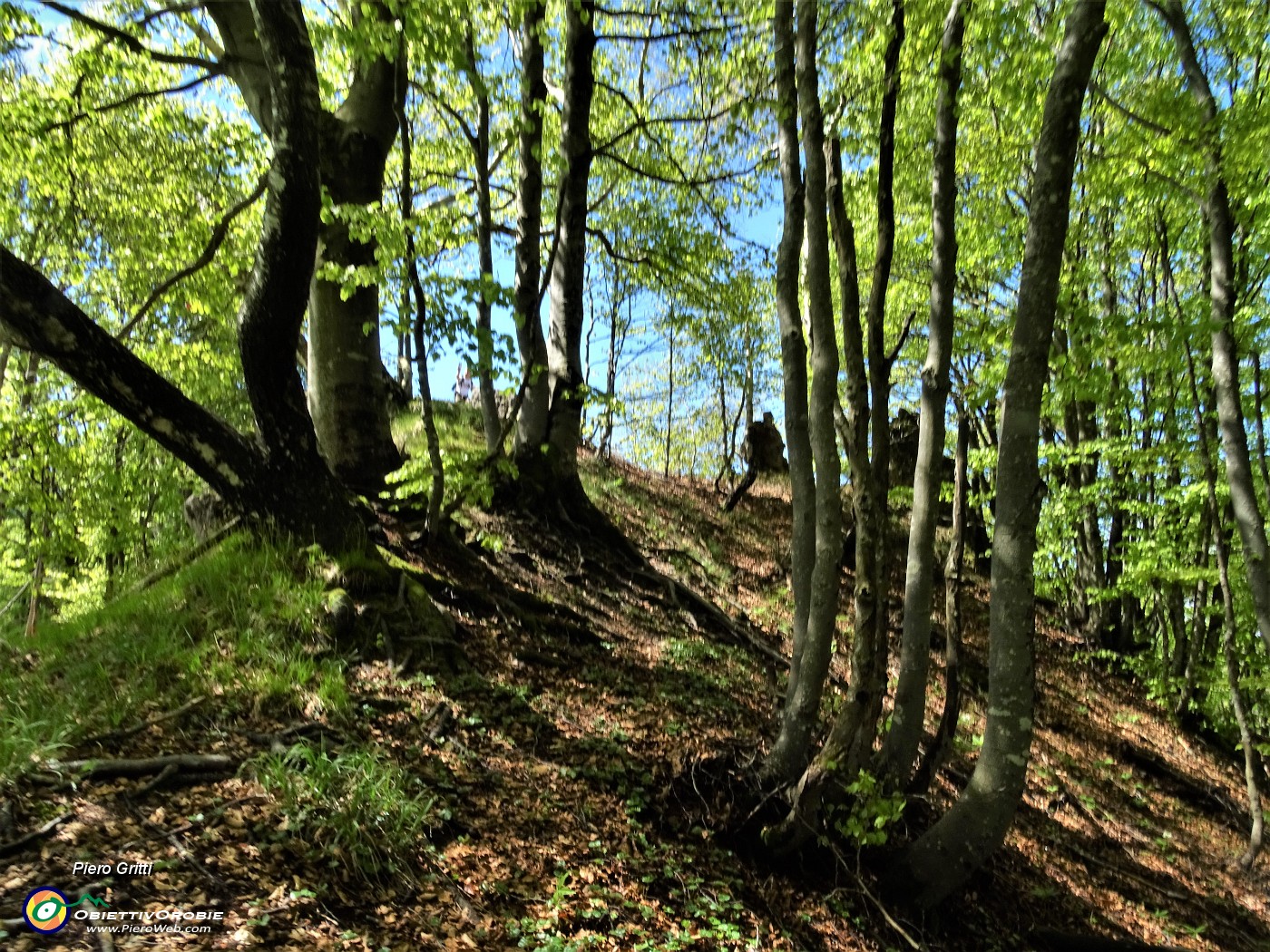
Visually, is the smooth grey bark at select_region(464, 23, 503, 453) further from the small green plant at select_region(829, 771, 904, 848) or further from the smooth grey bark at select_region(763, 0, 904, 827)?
the small green plant at select_region(829, 771, 904, 848)

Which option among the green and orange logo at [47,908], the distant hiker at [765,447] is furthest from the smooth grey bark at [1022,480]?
the distant hiker at [765,447]

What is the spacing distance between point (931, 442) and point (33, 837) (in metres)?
5.37

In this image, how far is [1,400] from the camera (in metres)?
11.6

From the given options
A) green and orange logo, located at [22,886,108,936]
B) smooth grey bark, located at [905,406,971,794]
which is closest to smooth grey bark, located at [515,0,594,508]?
smooth grey bark, located at [905,406,971,794]

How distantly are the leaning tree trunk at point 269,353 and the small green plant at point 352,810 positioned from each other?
7.22 feet

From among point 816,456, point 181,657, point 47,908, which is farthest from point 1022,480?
point 181,657

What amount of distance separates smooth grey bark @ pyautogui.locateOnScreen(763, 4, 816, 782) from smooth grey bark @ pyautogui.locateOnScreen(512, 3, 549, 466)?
316 cm

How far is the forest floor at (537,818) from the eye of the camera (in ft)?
9.62

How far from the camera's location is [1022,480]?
4.20 meters

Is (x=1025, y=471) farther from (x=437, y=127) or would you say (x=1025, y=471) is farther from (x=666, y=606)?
(x=437, y=127)

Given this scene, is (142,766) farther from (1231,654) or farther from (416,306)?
(1231,654)

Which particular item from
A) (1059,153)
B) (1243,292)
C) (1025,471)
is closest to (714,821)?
(1025,471)

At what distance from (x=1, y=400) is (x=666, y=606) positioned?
37.9 ft

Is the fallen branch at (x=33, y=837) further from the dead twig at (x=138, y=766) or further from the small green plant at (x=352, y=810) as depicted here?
the small green plant at (x=352, y=810)
